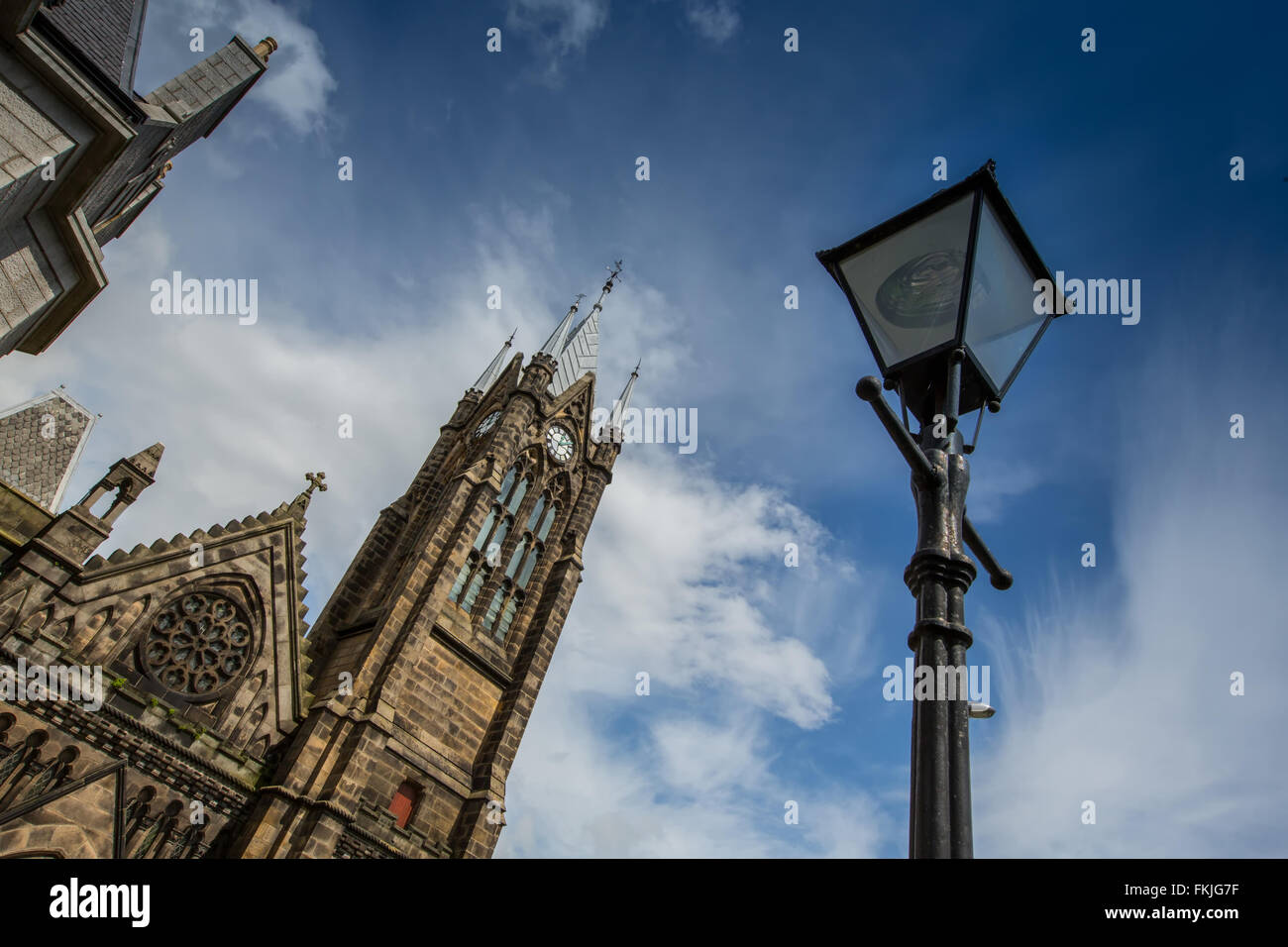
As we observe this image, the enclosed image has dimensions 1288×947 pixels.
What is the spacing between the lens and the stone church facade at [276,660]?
1612 cm

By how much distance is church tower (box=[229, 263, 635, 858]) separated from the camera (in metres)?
18.5

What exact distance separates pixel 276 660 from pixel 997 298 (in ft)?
66.4

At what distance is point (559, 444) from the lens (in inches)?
1126

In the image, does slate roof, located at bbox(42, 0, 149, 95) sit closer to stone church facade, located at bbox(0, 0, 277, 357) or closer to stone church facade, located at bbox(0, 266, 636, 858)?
stone church facade, located at bbox(0, 0, 277, 357)

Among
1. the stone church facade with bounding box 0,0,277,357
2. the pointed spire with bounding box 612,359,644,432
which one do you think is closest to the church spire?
the pointed spire with bounding box 612,359,644,432

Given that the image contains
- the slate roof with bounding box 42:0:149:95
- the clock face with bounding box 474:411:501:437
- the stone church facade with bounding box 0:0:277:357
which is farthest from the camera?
the clock face with bounding box 474:411:501:437

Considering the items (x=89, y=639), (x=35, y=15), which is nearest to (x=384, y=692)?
(x=89, y=639)

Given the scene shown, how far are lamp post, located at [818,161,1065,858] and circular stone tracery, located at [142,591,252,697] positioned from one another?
62.7 ft

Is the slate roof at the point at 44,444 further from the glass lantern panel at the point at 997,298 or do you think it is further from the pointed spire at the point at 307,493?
the glass lantern panel at the point at 997,298

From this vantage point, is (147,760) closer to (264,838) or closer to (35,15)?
(264,838)

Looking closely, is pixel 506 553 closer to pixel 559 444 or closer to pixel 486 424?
pixel 559 444

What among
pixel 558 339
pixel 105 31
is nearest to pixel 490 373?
pixel 558 339
